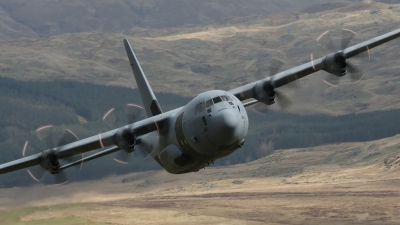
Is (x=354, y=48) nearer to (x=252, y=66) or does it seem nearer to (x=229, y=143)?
(x=252, y=66)

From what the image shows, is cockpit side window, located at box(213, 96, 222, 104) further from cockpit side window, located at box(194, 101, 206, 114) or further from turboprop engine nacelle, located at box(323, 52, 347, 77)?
turboprop engine nacelle, located at box(323, 52, 347, 77)

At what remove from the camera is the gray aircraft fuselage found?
44.7 m

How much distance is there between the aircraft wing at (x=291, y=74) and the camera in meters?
52.8

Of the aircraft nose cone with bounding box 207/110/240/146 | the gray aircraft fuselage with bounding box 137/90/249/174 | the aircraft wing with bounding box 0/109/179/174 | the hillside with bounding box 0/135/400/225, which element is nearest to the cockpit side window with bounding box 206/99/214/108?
the gray aircraft fuselage with bounding box 137/90/249/174

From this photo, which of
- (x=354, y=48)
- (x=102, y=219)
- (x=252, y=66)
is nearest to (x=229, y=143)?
(x=252, y=66)

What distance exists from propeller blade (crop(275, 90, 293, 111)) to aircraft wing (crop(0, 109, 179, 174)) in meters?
8.04

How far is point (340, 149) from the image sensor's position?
192750 mm

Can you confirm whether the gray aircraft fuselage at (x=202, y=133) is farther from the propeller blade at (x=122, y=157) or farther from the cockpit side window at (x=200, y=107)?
the propeller blade at (x=122, y=157)

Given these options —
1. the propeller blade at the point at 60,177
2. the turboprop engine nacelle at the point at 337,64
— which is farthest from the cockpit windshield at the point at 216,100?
the propeller blade at the point at 60,177

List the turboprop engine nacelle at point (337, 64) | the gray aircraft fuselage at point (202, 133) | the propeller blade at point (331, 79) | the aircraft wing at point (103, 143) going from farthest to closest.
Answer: the propeller blade at point (331, 79) < the turboprop engine nacelle at point (337, 64) < the aircraft wing at point (103, 143) < the gray aircraft fuselage at point (202, 133)

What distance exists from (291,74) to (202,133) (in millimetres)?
11089

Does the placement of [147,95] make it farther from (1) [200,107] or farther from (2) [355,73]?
(2) [355,73]

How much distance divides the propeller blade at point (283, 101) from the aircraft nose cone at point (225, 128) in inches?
293

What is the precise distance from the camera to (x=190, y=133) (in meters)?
47.0
